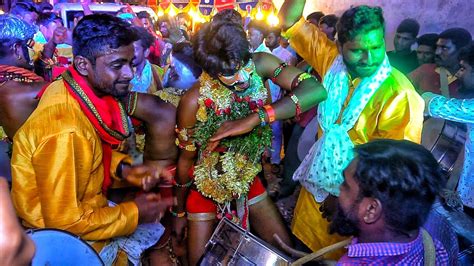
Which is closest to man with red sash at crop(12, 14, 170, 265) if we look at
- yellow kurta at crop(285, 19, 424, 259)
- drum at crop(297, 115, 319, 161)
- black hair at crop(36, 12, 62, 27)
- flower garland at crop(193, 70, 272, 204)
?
flower garland at crop(193, 70, 272, 204)

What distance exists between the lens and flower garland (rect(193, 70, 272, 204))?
115 inches

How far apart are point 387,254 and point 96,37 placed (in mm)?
1718

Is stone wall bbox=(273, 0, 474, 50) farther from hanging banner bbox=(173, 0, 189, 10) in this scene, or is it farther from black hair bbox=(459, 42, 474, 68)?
hanging banner bbox=(173, 0, 189, 10)

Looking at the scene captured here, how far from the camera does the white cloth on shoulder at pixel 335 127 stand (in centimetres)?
277

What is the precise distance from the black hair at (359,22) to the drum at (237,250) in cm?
144

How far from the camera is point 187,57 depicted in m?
3.69

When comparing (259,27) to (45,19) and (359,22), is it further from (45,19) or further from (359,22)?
(45,19)

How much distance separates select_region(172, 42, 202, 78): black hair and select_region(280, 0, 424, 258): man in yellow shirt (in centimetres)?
87

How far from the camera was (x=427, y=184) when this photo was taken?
5.40 ft

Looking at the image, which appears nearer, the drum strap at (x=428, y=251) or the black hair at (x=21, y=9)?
the drum strap at (x=428, y=251)

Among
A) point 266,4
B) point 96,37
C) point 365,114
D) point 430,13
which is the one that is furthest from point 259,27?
point 266,4

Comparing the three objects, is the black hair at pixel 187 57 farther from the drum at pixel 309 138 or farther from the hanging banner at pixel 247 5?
the hanging banner at pixel 247 5

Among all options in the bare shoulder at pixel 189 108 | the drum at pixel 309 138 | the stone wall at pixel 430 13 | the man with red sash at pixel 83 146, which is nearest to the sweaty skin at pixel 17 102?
the man with red sash at pixel 83 146

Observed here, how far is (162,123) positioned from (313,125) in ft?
6.46
